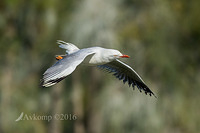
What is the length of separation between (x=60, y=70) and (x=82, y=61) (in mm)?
562

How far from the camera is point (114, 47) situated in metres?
9.91

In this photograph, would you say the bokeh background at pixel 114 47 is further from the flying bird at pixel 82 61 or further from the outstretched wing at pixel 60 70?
the outstretched wing at pixel 60 70

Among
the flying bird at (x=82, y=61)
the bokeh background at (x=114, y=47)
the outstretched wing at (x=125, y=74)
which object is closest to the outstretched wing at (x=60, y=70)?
the flying bird at (x=82, y=61)

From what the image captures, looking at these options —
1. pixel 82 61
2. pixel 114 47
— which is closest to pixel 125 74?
pixel 82 61

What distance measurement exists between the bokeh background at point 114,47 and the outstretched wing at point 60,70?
16.7 ft

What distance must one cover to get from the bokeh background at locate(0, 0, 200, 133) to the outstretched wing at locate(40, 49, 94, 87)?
16.7ft

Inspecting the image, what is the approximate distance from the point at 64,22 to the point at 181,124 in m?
3.49

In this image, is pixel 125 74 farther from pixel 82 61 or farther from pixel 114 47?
pixel 114 47

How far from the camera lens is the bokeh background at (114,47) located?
10.1 meters


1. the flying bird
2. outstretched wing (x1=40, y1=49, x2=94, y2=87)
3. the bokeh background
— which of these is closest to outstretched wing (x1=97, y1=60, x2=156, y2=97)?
the flying bird

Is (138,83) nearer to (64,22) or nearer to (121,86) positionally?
(121,86)

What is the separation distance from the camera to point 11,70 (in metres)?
11.2

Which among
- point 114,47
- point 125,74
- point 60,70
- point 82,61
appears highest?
point 114,47

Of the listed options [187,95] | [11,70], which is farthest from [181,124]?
[11,70]
